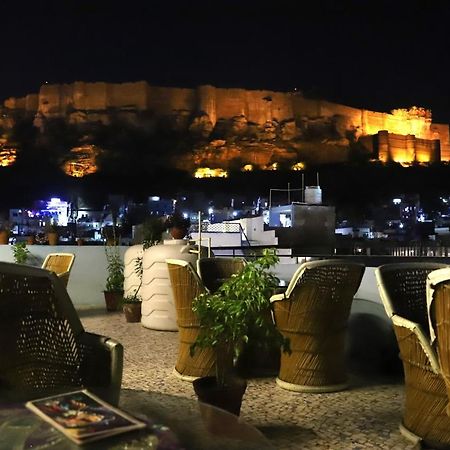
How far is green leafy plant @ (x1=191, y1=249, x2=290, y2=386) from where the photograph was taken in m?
2.65

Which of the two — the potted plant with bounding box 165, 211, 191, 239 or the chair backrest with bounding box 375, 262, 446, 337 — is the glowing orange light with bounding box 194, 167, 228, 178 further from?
the chair backrest with bounding box 375, 262, 446, 337

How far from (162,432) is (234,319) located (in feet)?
4.54

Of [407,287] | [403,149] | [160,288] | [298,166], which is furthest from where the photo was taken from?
[298,166]

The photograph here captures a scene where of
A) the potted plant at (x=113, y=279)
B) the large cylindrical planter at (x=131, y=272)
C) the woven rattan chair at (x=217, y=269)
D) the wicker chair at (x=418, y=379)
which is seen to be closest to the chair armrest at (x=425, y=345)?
the wicker chair at (x=418, y=379)

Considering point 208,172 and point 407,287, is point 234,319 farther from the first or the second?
point 208,172

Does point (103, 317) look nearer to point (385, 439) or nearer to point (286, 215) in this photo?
point (385, 439)

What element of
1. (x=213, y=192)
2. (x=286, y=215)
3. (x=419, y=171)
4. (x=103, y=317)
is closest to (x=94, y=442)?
(x=103, y=317)

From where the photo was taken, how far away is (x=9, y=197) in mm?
57312

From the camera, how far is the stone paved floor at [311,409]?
97.7 inches

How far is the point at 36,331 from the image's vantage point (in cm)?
207

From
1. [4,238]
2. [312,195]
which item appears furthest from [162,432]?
[312,195]

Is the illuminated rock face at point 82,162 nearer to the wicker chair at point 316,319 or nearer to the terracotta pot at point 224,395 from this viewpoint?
the wicker chair at point 316,319

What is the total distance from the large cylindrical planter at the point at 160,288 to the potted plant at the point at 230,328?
7.93 feet

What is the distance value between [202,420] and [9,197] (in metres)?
60.0
